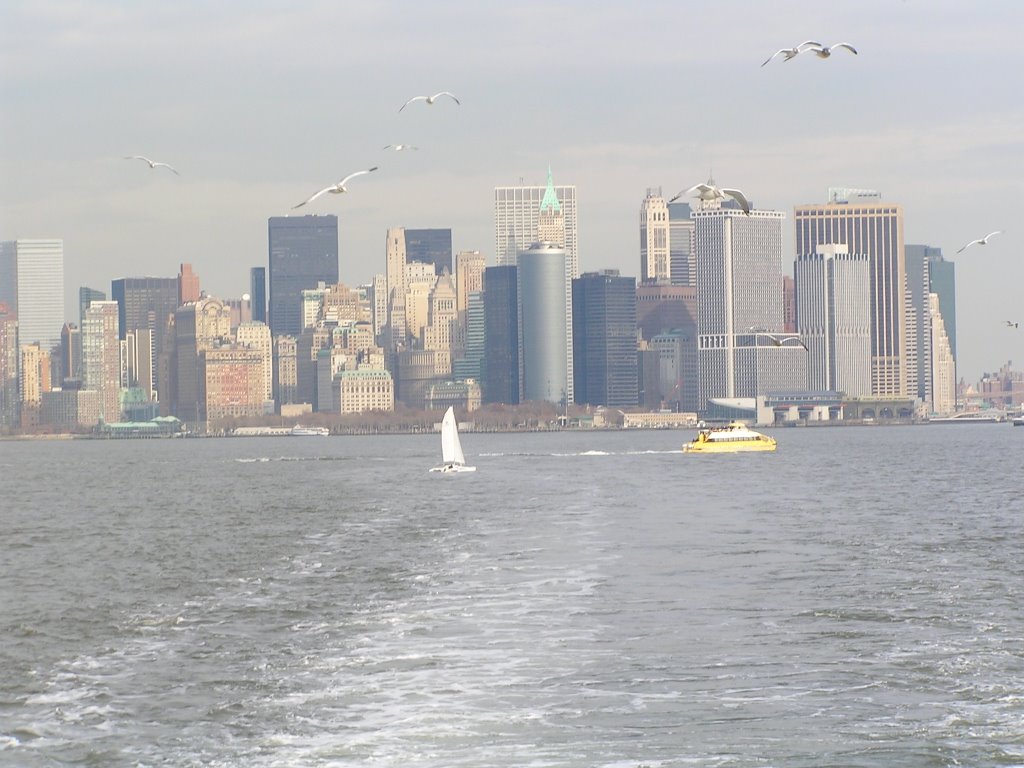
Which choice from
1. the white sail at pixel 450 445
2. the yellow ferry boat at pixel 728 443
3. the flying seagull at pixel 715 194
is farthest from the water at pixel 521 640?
the yellow ferry boat at pixel 728 443

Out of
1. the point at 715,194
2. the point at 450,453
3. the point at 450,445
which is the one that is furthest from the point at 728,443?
the point at 715,194

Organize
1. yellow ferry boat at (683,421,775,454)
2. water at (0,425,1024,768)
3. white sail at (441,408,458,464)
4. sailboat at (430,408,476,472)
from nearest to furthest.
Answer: water at (0,425,1024,768)
sailboat at (430,408,476,472)
white sail at (441,408,458,464)
yellow ferry boat at (683,421,775,454)

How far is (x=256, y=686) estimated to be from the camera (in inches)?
1149

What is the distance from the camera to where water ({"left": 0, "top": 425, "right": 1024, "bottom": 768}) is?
978 inches

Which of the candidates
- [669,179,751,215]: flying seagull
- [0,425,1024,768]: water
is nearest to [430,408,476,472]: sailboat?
[0,425,1024,768]: water

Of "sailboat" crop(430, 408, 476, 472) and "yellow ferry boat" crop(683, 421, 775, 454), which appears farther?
"yellow ferry boat" crop(683, 421, 775, 454)

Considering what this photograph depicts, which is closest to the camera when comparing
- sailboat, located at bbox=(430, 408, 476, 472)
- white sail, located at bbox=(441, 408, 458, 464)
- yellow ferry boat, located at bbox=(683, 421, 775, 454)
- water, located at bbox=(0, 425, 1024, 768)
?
water, located at bbox=(0, 425, 1024, 768)

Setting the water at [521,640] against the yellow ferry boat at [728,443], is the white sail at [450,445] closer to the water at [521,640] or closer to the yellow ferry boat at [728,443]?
the yellow ferry boat at [728,443]

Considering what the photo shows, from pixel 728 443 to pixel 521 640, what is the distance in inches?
5208

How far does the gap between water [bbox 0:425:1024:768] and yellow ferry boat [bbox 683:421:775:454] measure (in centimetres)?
8918

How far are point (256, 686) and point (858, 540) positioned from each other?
3210 centimetres

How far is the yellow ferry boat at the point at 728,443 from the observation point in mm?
164125

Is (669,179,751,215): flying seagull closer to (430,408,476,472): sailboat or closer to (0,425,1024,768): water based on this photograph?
(0,425,1024,768): water

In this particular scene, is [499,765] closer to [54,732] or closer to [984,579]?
[54,732]
